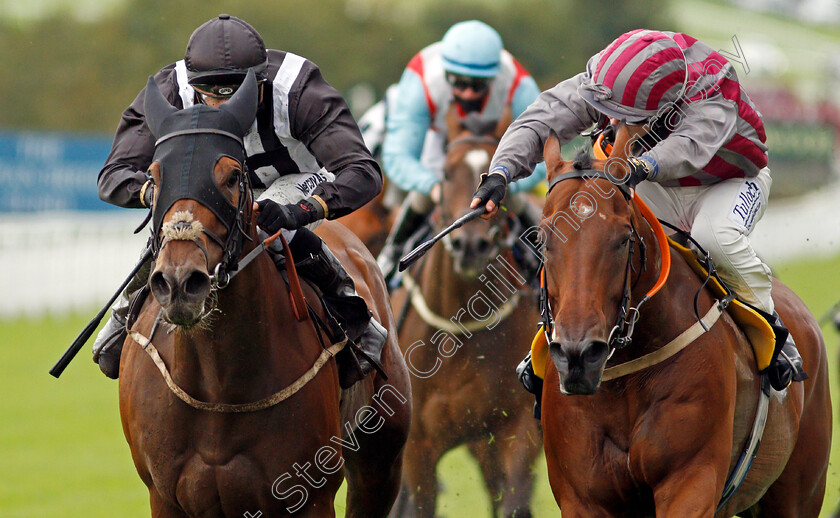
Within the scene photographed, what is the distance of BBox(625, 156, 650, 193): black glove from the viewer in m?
3.76

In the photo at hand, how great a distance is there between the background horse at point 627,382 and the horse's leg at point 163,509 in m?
1.33

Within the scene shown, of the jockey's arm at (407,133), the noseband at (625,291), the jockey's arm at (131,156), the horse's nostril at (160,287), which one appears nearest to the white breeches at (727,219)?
the noseband at (625,291)

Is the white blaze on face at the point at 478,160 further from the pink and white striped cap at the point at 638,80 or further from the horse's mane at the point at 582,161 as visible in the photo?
the horse's mane at the point at 582,161

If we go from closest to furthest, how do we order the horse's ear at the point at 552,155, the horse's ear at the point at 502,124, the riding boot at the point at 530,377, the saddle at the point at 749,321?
the horse's ear at the point at 552,155 < the saddle at the point at 749,321 < the riding boot at the point at 530,377 < the horse's ear at the point at 502,124

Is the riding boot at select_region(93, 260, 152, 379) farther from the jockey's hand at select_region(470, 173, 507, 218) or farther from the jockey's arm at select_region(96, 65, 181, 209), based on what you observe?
the jockey's hand at select_region(470, 173, 507, 218)

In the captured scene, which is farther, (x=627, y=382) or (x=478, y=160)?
(x=478, y=160)

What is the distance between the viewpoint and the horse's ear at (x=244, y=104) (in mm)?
3748

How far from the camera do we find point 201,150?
3.58m

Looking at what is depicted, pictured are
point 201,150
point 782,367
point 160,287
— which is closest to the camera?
point 160,287

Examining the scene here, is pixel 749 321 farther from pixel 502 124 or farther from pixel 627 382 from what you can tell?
pixel 502 124

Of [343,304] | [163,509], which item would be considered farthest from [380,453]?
[163,509]

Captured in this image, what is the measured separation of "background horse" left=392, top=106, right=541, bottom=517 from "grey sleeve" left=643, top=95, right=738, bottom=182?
2.30m

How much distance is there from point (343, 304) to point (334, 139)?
0.69 m

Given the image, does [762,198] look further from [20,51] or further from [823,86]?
[823,86]
